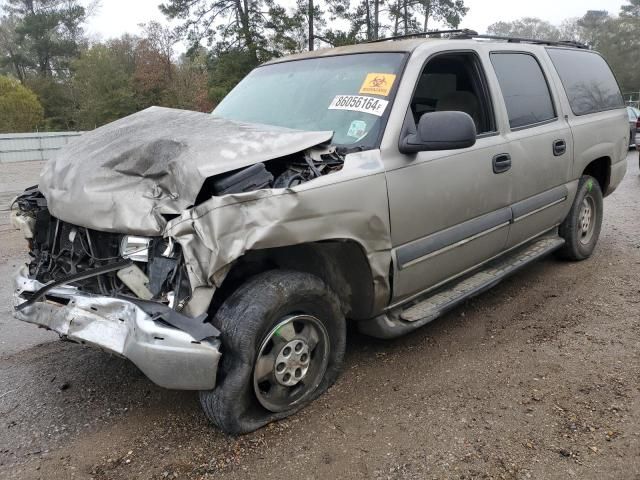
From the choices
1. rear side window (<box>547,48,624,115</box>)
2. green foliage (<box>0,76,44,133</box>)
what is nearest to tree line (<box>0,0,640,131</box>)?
green foliage (<box>0,76,44,133</box>)

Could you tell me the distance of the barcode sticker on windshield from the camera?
330 cm

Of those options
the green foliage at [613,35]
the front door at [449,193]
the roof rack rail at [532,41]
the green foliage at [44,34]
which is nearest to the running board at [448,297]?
the front door at [449,193]

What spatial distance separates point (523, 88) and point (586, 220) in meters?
1.89

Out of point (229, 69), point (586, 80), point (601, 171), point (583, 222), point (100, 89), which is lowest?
point (583, 222)

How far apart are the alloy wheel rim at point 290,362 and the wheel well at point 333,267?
0.30 m

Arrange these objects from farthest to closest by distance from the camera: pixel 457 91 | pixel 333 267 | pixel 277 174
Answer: pixel 457 91 < pixel 333 267 < pixel 277 174

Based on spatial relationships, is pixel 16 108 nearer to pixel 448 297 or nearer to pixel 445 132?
pixel 448 297

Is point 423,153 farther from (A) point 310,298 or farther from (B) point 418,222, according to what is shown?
(A) point 310,298

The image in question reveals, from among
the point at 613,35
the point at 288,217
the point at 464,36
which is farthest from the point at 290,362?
the point at 613,35

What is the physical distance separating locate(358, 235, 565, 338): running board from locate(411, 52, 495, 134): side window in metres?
1.06

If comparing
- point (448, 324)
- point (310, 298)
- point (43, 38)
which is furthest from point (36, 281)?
point (43, 38)

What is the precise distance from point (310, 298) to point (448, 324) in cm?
166

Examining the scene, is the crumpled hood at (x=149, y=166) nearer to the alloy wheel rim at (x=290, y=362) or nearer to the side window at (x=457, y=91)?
the alloy wheel rim at (x=290, y=362)

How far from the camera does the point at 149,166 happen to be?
280 centimetres
